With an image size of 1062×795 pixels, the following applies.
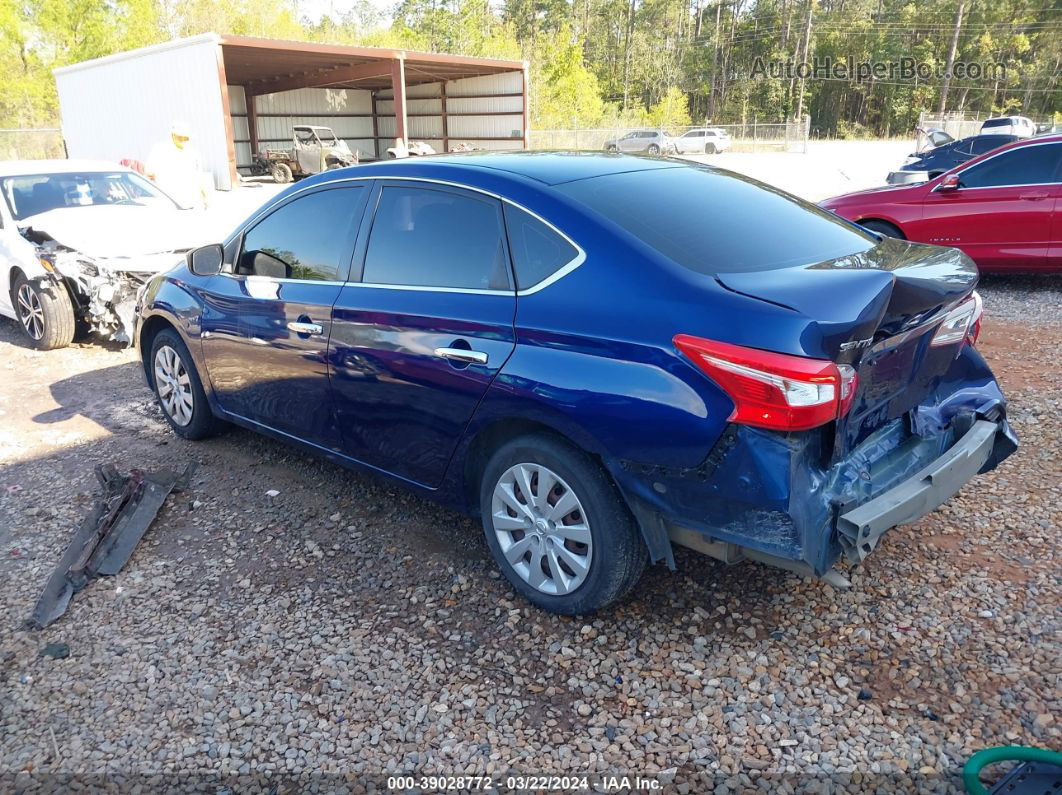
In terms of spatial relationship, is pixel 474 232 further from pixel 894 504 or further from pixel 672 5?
pixel 672 5

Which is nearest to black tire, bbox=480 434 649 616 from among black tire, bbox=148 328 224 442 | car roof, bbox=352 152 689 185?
car roof, bbox=352 152 689 185

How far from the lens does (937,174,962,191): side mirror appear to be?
341 inches

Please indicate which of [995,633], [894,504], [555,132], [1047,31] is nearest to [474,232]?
[894,504]

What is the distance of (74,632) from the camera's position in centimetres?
320

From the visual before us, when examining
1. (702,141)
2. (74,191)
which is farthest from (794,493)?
(702,141)

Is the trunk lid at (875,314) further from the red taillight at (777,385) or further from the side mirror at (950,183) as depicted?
the side mirror at (950,183)

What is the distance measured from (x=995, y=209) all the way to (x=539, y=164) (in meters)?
7.02

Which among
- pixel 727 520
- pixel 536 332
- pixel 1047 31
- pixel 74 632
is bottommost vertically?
pixel 74 632

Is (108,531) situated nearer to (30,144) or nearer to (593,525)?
(593,525)

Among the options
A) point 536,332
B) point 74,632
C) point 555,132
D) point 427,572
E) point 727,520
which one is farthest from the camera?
point 555,132

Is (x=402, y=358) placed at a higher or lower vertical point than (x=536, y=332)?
lower

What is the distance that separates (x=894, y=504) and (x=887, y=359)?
0.49 meters

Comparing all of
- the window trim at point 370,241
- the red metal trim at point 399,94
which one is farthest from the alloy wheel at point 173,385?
the red metal trim at point 399,94

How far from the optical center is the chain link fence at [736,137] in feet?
129
